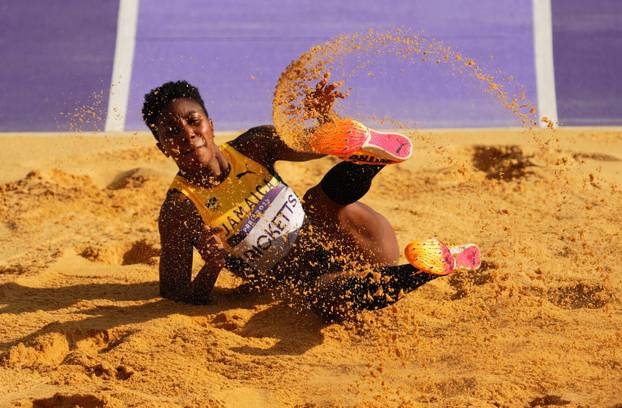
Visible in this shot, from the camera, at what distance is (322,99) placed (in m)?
3.91

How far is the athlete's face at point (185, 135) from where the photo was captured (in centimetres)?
381

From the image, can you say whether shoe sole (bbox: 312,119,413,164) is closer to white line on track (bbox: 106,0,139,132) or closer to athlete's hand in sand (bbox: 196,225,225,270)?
athlete's hand in sand (bbox: 196,225,225,270)

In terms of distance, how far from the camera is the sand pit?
320 cm

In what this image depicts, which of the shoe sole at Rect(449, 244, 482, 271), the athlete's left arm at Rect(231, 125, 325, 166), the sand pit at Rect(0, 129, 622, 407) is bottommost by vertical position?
the sand pit at Rect(0, 129, 622, 407)

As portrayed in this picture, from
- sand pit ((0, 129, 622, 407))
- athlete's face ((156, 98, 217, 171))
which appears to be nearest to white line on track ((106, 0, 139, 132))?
sand pit ((0, 129, 622, 407))

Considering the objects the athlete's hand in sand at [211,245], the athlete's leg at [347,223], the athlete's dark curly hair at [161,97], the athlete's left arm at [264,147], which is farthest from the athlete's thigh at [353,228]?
the athlete's dark curly hair at [161,97]

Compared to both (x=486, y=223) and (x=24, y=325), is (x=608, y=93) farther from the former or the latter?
(x=24, y=325)

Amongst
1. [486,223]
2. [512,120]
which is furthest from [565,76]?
[486,223]

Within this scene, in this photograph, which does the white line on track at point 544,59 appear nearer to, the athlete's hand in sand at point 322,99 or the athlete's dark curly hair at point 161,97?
the athlete's hand in sand at point 322,99

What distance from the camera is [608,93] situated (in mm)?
7020

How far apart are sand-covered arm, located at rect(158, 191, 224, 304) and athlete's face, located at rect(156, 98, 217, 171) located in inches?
6.7

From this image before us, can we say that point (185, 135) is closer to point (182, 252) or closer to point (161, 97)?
point (161, 97)

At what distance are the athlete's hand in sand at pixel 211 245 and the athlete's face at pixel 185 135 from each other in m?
0.34

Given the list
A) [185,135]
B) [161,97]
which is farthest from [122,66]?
[185,135]
